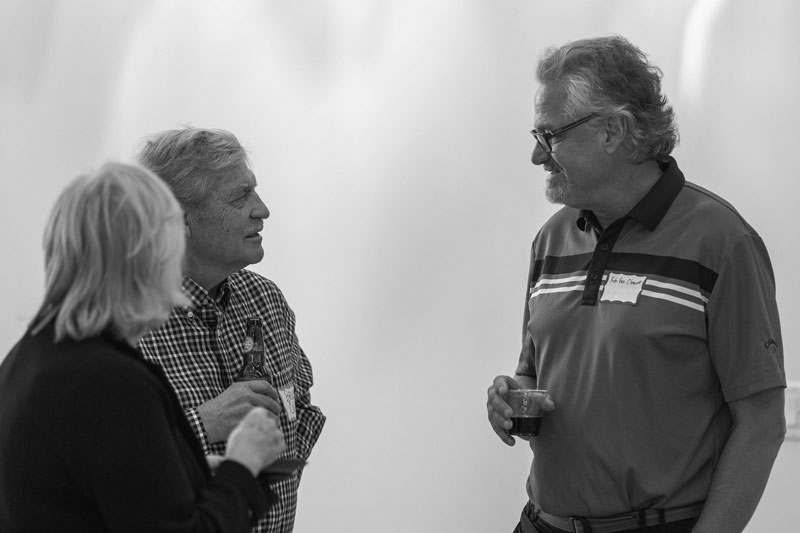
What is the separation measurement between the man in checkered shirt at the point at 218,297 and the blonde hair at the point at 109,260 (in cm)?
72

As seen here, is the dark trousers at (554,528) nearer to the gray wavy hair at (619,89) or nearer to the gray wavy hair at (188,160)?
the gray wavy hair at (619,89)

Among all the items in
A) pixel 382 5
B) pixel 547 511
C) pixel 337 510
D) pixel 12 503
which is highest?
pixel 382 5

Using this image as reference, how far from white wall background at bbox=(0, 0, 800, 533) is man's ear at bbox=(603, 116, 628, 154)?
0.95 metres

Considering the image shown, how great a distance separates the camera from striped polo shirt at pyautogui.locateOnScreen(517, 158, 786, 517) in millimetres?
1722

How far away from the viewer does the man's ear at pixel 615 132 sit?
1.92 metres

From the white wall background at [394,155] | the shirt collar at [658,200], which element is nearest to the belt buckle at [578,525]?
the shirt collar at [658,200]

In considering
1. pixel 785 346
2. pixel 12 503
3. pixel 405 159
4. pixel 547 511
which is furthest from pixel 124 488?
pixel 405 159

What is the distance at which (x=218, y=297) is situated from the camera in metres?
2.12

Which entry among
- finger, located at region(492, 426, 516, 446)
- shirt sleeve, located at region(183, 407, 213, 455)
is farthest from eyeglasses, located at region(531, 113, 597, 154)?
shirt sleeve, located at region(183, 407, 213, 455)

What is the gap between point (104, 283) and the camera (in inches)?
47.0

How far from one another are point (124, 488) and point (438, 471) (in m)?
2.12

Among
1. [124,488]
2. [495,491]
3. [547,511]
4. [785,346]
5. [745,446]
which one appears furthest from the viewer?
[495,491]

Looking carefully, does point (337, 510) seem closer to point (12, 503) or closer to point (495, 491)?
point (495, 491)

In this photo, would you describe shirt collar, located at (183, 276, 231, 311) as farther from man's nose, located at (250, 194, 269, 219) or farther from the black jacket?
the black jacket
